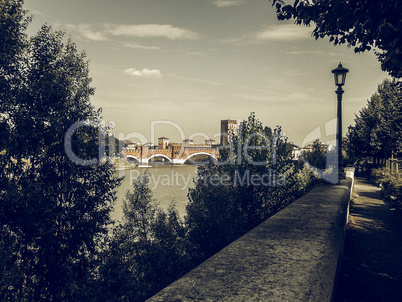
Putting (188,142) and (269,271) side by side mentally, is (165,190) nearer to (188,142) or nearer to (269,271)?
(269,271)

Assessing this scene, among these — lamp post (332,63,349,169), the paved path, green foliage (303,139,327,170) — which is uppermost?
lamp post (332,63,349,169)

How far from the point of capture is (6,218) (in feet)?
48.1

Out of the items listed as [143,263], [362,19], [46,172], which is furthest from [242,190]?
[46,172]

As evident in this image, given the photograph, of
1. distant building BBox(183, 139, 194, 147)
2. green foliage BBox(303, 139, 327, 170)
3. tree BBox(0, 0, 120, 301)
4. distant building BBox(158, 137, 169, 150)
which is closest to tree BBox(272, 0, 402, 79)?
green foliage BBox(303, 139, 327, 170)

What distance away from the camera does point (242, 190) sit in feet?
42.2

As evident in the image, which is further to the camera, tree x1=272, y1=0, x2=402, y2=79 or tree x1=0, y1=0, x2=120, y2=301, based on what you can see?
tree x1=0, y1=0, x2=120, y2=301

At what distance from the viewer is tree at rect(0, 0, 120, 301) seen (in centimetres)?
1462

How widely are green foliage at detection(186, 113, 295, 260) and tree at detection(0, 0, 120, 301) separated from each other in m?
6.56

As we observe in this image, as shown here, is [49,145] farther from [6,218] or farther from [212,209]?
[212,209]

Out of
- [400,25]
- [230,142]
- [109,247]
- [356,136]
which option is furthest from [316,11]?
[356,136]

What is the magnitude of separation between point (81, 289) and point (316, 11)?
1502 cm

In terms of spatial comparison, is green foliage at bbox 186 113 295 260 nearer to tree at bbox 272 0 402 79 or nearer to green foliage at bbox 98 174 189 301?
green foliage at bbox 98 174 189 301

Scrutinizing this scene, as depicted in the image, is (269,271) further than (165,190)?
No

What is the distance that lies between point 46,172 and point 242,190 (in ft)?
35.9
